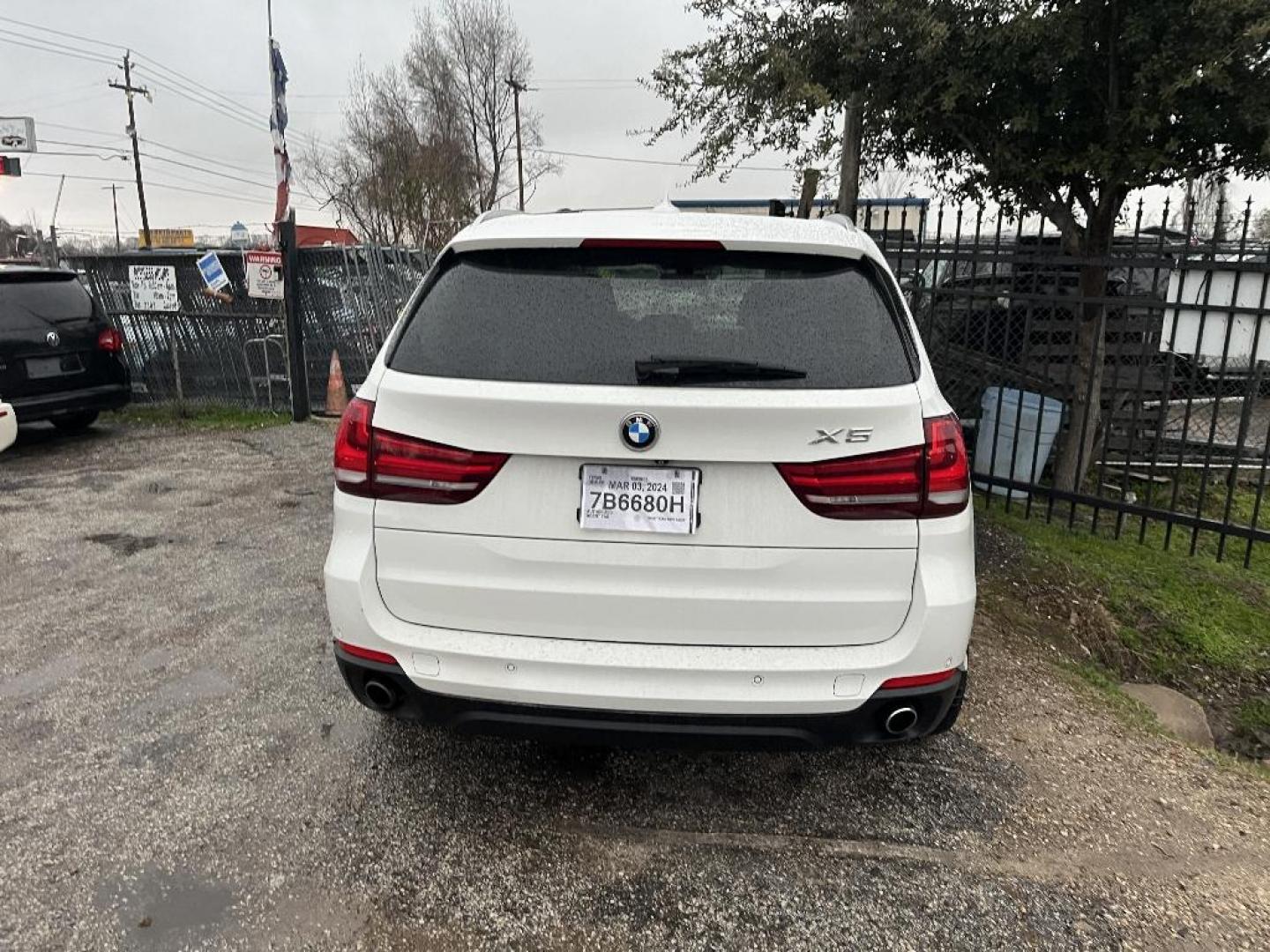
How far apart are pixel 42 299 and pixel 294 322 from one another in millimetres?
2235

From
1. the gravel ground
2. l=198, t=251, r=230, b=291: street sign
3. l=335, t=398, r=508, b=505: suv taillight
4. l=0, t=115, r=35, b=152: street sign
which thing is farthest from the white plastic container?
l=0, t=115, r=35, b=152: street sign

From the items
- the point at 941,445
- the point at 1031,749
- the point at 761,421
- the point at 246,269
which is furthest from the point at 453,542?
the point at 246,269

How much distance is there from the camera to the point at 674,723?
2270 millimetres

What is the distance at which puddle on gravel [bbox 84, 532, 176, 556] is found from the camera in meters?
5.21

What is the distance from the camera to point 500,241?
2.47 metres

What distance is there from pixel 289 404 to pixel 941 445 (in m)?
8.82

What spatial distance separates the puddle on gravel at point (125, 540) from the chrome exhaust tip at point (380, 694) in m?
3.48

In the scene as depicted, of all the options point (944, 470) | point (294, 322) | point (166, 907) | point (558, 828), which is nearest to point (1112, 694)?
point (944, 470)

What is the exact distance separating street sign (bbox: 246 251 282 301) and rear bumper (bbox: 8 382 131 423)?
1.60 meters

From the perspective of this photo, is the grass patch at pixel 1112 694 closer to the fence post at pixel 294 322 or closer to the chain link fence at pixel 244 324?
the chain link fence at pixel 244 324

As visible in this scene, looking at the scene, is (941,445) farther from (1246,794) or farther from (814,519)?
(1246,794)

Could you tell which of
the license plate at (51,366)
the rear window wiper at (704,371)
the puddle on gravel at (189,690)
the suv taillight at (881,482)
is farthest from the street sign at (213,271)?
the suv taillight at (881,482)

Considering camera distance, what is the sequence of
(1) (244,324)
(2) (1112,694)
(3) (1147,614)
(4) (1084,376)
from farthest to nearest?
(1) (244,324), (4) (1084,376), (3) (1147,614), (2) (1112,694)

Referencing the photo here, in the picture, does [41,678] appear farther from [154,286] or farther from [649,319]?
[154,286]
